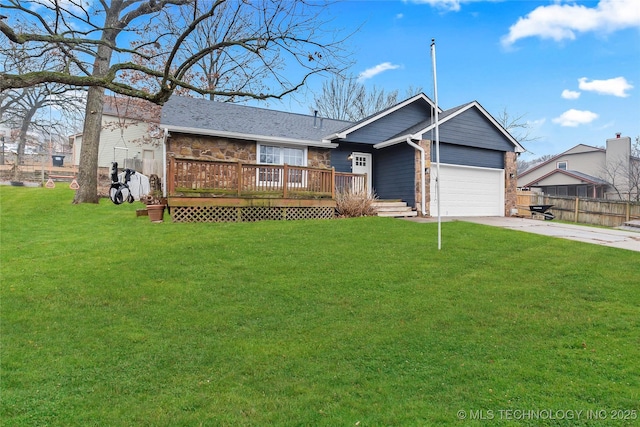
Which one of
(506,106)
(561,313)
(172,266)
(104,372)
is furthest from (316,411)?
(506,106)

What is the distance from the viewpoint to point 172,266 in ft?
19.2

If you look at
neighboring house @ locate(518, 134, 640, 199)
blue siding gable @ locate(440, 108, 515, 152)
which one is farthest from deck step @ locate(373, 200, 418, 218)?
neighboring house @ locate(518, 134, 640, 199)

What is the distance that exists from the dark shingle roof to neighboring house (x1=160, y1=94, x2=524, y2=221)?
4cm

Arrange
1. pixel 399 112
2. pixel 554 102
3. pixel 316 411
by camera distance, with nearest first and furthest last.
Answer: pixel 316 411, pixel 399 112, pixel 554 102

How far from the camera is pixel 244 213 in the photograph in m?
A: 10.6

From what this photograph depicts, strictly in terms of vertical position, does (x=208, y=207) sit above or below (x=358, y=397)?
above

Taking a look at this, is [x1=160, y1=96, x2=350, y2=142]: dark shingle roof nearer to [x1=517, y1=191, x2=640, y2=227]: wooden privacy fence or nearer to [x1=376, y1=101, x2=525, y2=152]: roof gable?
[x1=376, y1=101, x2=525, y2=152]: roof gable

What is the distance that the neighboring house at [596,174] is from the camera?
26734 mm

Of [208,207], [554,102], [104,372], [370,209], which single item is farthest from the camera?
[554,102]

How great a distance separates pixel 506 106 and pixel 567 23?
20.7 meters

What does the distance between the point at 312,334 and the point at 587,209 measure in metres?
18.9

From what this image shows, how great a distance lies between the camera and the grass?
2.55m

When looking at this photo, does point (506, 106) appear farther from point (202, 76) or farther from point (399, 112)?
point (202, 76)

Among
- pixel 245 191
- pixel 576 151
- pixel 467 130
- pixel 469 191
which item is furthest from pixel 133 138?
pixel 576 151
